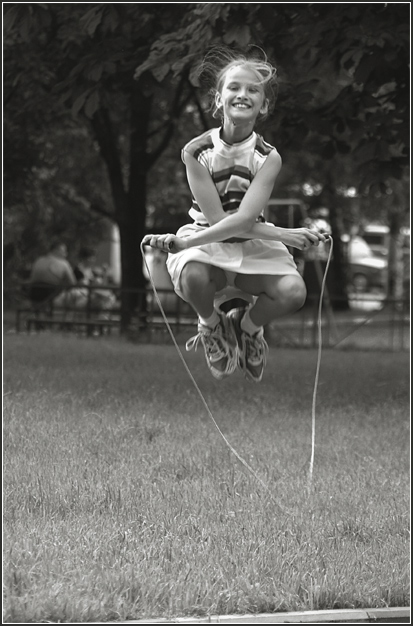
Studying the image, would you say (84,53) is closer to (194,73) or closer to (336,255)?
(194,73)

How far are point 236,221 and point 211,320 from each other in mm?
1104

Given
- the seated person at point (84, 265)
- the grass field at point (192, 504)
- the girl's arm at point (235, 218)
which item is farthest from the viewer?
the seated person at point (84, 265)

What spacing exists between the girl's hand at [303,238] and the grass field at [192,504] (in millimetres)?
1329

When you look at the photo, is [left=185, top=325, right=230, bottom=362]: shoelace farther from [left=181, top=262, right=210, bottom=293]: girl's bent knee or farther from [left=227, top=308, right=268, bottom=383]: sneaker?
[left=181, top=262, right=210, bottom=293]: girl's bent knee

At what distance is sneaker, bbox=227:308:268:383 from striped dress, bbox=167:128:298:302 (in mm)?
778

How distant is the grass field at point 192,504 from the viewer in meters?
4.39

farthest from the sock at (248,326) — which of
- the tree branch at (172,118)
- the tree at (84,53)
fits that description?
the tree branch at (172,118)

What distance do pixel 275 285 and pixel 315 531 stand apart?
6.06 ft

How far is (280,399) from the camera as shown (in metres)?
10.7

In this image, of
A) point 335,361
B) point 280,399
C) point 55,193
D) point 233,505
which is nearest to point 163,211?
point 55,193

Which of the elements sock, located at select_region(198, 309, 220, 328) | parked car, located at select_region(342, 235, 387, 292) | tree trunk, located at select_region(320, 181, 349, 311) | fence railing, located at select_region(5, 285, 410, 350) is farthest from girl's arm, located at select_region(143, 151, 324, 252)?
parked car, located at select_region(342, 235, 387, 292)

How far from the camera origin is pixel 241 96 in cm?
658

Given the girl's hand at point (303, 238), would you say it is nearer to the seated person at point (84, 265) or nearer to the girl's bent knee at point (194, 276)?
the girl's bent knee at point (194, 276)

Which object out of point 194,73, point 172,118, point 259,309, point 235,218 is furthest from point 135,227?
point 235,218
